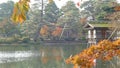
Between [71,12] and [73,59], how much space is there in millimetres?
33729

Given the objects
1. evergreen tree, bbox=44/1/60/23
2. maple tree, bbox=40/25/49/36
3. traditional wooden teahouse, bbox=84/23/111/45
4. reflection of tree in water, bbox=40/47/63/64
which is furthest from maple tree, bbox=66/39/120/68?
evergreen tree, bbox=44/1/60/23

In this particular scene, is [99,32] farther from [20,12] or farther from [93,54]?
[20,12]

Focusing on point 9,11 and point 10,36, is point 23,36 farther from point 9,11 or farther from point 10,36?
point 9,11

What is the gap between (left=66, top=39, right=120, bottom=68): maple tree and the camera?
3.12 metres

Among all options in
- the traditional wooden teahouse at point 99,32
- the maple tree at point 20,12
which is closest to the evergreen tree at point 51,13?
the traditional wooden teahouse at point 99,32

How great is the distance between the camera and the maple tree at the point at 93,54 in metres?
3.12

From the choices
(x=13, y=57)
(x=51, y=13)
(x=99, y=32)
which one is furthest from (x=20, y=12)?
(x=51, y=13)

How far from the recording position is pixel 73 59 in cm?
319

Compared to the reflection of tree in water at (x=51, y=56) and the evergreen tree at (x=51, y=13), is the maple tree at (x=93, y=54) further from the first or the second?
the evergreen tree at (x=51, y=13)

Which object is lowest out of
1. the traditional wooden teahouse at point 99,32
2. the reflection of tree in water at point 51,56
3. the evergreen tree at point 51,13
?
the reflection of tree in water at point 51,56

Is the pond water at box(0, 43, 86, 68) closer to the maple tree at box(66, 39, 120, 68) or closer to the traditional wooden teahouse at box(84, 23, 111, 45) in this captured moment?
the traditional wooden teahouse at box(84, 23, 111, 45)

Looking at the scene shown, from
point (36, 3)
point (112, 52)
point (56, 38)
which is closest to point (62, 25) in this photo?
point (56, 38)

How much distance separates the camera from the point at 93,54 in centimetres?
320

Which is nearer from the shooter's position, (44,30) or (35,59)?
(35,59)
